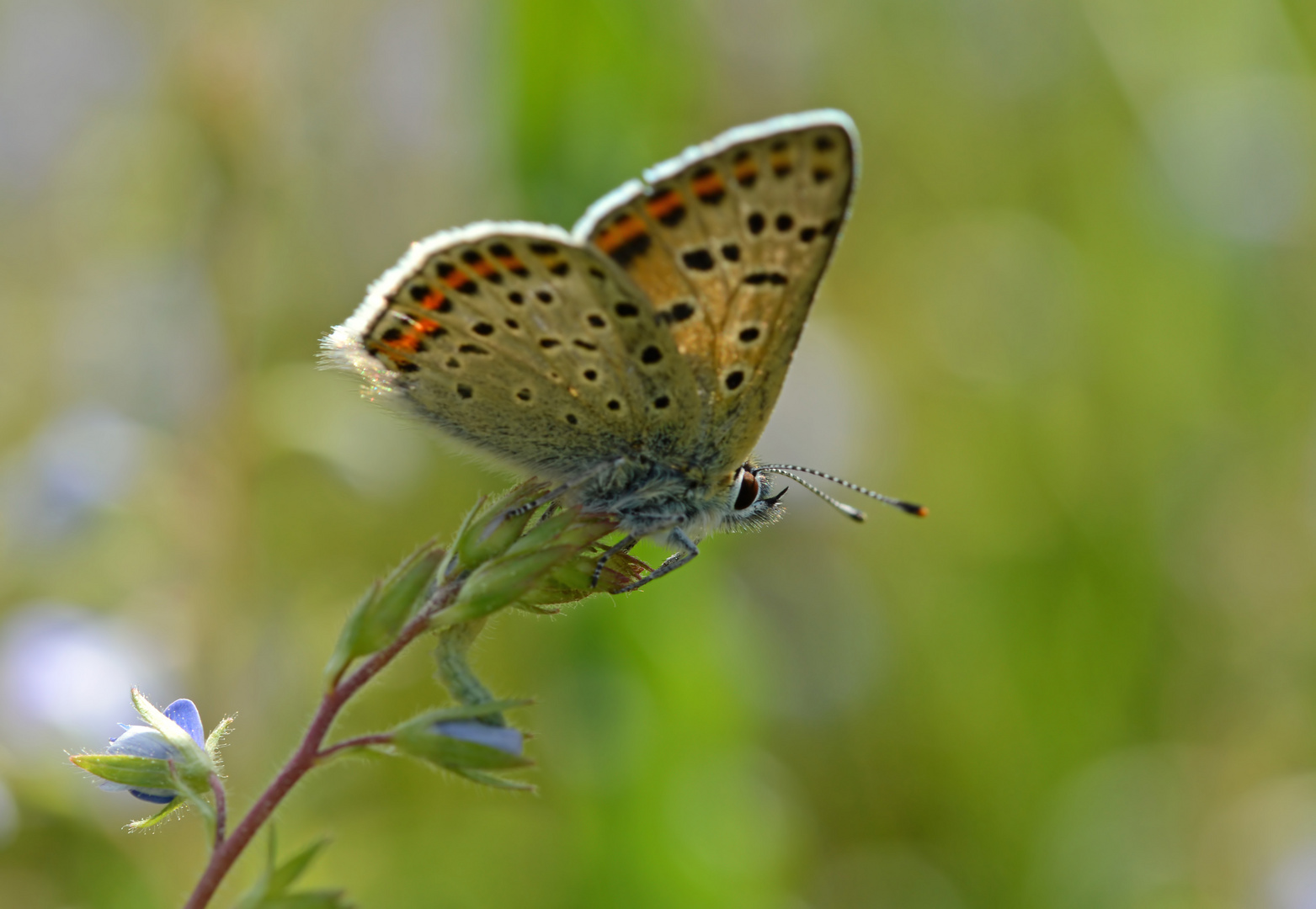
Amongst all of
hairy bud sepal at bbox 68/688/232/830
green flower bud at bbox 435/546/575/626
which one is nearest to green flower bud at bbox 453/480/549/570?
green flower bud at bbox 435/546/575/626

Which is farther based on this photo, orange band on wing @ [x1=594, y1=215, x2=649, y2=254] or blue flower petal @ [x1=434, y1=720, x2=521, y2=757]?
orange band on wing @ [x1=594, y1=215, x2=649, y2=254]

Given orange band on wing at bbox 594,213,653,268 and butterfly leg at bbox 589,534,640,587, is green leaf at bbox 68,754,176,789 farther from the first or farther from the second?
orange band on wing at bbox 594,213,653,268

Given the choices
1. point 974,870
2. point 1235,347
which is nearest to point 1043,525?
point 1235,347

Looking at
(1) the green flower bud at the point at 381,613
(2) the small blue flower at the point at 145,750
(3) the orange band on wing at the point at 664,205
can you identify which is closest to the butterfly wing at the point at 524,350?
(3) the orange band on wing at the point at 664,205

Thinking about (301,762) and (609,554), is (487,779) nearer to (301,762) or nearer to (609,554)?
(301,762)

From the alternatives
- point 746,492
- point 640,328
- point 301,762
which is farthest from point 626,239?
point 301,762

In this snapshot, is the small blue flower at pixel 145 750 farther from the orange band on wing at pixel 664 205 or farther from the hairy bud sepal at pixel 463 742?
the orange band on wing at pixel 664 205
